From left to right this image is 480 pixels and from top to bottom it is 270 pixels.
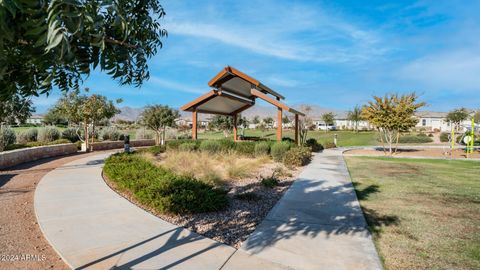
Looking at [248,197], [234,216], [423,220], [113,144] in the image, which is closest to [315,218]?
[234,216]

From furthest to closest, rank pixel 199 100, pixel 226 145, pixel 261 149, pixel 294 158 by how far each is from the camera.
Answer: pixel 199 100 → pixel 226 145 → pixel 261 149 → pixel 294 158

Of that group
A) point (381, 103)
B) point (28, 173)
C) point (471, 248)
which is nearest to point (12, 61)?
point (471, 248)

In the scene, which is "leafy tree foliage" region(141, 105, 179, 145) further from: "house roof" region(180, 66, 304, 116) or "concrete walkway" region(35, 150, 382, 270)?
"concrete walkway" region(35, 150, 382, 270)

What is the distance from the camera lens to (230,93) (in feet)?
61.4

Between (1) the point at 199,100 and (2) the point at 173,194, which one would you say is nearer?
(2) the point at 173,194

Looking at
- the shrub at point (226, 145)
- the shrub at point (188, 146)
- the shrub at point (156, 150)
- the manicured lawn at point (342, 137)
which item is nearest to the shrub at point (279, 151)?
the shrub at point (226, 145)

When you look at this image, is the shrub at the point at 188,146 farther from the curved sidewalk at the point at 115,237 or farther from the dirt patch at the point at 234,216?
the curved sidewalk at the point at 115,237

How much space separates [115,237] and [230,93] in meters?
15.0

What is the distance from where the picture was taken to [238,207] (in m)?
6.53

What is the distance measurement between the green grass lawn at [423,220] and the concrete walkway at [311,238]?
301 mm

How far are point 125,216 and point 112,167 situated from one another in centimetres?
479

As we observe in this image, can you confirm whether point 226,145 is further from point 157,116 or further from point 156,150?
point 157,116

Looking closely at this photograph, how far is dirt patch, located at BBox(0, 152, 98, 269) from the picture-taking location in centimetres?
377

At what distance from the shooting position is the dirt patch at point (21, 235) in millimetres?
3770
